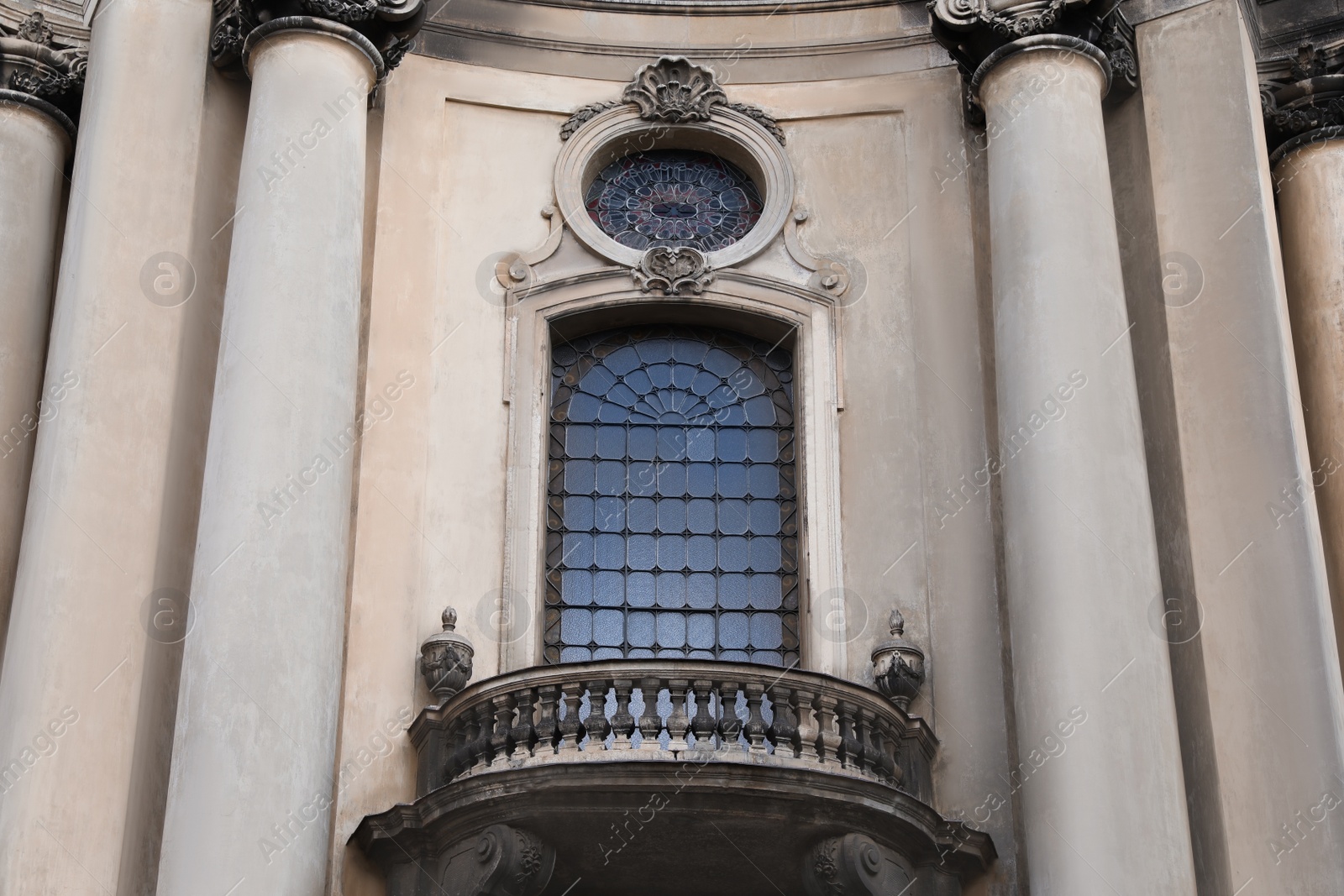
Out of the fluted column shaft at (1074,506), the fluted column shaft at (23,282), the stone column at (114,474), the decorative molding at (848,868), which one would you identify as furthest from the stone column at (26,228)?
the fluted column shaft at (1074,506)

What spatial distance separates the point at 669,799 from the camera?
14055 millimetres

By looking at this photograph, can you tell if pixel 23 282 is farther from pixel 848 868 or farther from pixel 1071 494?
pixel 1071 494

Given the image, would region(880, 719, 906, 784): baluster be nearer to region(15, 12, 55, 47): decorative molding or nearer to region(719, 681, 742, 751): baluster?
region(719, 681, 742, 751): baluster

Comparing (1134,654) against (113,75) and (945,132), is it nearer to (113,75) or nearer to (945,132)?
(945,132)

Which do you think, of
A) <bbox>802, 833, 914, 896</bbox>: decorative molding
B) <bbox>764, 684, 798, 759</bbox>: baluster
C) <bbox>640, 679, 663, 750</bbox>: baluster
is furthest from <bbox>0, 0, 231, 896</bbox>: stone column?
<bbox>802, 833, 914, 896</bbox>: decorative molding

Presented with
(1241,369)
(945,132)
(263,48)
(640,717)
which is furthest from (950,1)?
(640,717)

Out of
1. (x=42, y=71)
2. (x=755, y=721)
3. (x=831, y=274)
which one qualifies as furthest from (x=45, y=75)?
Result: (x=755, y=721)

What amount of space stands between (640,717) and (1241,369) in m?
4.99

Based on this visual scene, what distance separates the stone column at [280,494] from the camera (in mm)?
13570

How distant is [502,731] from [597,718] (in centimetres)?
70

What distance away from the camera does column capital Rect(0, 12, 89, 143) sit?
17109 mm

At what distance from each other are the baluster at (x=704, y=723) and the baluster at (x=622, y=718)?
0.40m

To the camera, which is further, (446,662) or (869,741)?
(446,662)

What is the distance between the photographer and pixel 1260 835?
1435 centimetres
